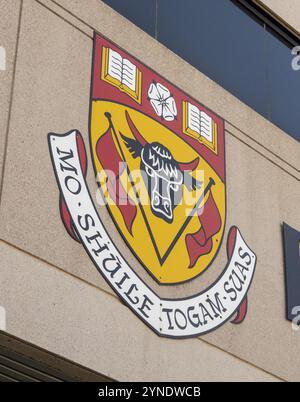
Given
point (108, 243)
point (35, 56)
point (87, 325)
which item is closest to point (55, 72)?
point (35, 56)

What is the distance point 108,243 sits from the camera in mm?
9078

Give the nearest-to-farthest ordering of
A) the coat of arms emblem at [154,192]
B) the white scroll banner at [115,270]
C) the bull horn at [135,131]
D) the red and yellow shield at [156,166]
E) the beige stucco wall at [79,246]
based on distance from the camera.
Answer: the beige stucco wall at [79,246] < the white scroll banner at [115,270] < the coat of arms emblem at [154,192] < the red and yellow shield at [156,166] < the bull horn at [135,131]

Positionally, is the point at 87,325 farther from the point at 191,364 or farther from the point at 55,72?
the point at 55,72

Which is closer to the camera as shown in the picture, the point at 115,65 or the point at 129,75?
the point at 115,65

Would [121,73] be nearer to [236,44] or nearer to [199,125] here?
[199,125]

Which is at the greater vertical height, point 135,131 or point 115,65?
point 115,65

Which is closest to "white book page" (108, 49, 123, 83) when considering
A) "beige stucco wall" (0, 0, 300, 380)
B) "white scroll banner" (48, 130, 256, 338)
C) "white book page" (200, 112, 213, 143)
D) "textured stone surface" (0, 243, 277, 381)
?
"beige stucco wall" (0, 0, 300, 380)

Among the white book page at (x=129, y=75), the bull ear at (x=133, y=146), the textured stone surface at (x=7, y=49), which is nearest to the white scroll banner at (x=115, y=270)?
the textured stone surface at (x=7, y=49)

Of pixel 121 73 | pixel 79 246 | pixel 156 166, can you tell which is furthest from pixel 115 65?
pixel 79 246

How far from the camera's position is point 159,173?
9.93 metres

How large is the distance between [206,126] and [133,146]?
4.34ft

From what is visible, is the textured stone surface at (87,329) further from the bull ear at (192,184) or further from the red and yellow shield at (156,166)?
the bull ear at (192,184)

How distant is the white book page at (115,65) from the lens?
32.5 ft
